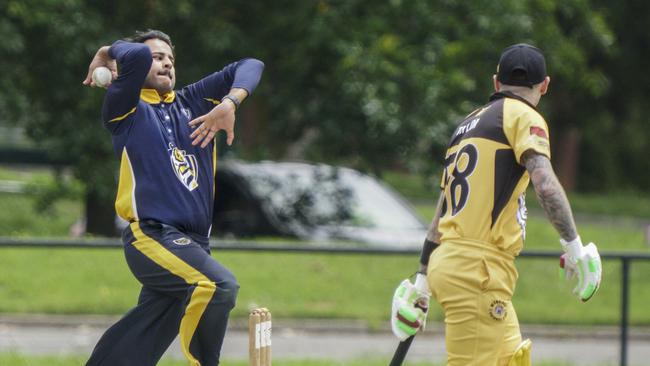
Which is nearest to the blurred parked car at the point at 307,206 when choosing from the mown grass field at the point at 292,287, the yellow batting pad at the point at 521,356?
the mown grass field at the point at 292,287

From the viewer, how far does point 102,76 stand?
592cm

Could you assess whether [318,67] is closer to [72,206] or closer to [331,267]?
[331,267]

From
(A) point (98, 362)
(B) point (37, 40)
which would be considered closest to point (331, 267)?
(B) point (37, 40)

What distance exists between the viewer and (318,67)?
15.1 meters

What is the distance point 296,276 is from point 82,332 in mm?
2740

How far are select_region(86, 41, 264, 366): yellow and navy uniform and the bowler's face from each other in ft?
0.15

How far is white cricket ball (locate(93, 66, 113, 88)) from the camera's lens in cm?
593

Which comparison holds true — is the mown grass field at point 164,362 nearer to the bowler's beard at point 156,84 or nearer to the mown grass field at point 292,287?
the mown grass field at point 292,287

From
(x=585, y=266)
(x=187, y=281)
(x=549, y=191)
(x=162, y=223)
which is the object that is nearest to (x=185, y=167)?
(x=162, y=223)

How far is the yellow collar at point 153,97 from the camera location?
6105 millimetres

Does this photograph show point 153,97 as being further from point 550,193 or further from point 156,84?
point 550,193

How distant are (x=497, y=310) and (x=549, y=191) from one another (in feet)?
1.90

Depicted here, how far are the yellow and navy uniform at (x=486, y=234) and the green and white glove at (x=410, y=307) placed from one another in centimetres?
26

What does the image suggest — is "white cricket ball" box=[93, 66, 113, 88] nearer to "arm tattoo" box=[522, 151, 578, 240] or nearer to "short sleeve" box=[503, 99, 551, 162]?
"short sleeve" box=[503, 99, 551, 162]
